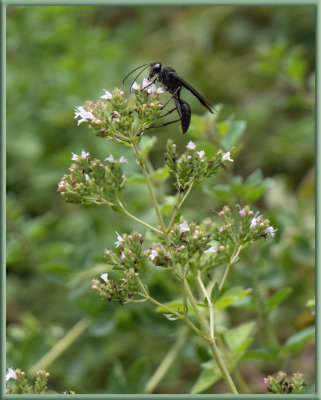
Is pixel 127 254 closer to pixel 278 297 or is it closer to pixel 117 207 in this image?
pixel 117 207

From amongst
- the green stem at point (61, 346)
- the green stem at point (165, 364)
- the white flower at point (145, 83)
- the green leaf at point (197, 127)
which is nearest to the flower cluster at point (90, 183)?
the white flower at point (145, 83)

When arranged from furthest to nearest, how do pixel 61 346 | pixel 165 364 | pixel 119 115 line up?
1. pixel 61 346
2. pixel 165 364
3. pixel 119 115

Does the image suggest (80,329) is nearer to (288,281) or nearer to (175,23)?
(288,281)

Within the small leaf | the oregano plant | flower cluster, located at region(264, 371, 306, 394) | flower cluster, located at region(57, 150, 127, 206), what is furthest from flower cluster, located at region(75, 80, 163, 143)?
flower cluster, located at region(264, 371, 306, 394)

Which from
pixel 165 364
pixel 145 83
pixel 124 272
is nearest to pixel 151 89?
pixel 145 83

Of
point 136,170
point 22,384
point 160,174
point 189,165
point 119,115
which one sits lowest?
point 22,384

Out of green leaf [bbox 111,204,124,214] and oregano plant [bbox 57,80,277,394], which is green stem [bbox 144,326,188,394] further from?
green leaf [bbox 111,204,124,214]

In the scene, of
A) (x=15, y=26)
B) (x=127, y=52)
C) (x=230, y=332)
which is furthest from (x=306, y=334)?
(x=127, y=52)
